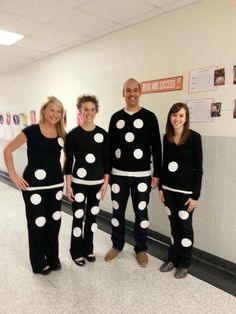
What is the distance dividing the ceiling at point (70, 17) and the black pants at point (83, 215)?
1.64m

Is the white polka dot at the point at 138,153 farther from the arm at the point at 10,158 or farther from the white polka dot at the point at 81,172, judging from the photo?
the arm at the point at 10,158

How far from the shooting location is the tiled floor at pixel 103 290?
5.98 ft

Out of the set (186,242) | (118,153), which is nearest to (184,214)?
(186,242)

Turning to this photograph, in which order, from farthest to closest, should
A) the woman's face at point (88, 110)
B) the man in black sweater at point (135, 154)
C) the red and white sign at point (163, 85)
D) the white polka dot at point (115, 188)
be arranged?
the red and white sign at point (163, 85) < the white polka dot at point (115, 188) < the man in black sweater at point (135, 154) < the woman's face at point (88, 110)

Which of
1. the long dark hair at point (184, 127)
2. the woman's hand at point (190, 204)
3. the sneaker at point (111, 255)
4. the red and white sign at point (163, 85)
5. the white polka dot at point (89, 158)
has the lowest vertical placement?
the sneaker at point (111, 255)

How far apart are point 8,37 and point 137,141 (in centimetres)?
242

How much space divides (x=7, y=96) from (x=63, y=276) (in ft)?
15.2

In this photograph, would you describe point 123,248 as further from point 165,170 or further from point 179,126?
point 179,126

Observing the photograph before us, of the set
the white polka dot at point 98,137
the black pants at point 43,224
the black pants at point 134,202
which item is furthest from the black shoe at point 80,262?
the white polka dot at point 98,137

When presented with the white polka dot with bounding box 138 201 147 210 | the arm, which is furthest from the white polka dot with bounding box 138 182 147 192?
the arm

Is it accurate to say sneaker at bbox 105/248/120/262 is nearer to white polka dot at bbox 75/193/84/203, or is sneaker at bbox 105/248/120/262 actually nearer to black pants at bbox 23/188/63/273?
black pants at bbox 23/188/63/273

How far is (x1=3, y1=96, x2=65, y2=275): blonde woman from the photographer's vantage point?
6.64 feet

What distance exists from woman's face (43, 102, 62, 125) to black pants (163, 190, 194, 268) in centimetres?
105

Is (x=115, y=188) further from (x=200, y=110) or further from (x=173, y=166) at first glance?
(x=200, y=110)
